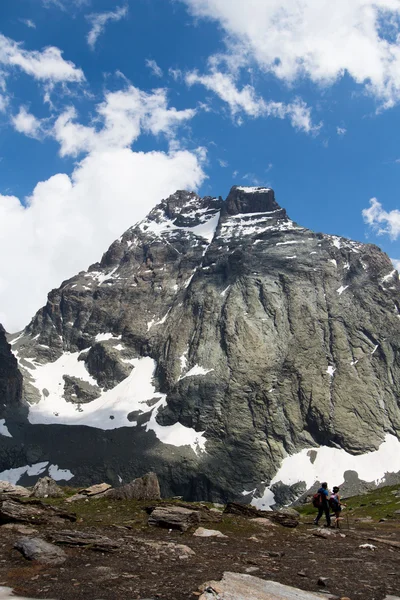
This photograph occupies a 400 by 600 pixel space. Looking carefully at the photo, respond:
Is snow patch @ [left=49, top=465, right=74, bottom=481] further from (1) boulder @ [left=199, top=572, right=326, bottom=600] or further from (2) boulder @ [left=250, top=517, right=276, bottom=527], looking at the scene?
(1) boulder @ [left=199, top=572, right=326, bottom=600]

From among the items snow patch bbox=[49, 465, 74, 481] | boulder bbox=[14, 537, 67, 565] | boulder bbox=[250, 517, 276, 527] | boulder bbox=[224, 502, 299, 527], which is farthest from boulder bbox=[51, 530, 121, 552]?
snow patch bbox=[49, 465, 74, 481]

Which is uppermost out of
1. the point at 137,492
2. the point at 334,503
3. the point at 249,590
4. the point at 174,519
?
the point at 334,503

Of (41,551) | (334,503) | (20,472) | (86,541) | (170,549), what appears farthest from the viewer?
(20,472)

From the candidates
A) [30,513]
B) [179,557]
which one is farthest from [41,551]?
[30,513]

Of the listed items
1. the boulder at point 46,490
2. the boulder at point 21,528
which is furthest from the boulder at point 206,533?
the boulder at point 46,490

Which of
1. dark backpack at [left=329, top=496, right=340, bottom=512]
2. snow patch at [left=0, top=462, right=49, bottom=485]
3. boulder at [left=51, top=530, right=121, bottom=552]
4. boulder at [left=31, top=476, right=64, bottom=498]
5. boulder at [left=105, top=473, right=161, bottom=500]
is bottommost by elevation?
snow patch at [left=0, top=462, right=49, bottom=485]

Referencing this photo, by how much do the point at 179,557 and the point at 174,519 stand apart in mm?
5973

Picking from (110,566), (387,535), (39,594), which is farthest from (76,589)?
(387,535)

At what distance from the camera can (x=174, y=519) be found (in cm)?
2092

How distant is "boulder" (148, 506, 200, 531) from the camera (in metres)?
20.5

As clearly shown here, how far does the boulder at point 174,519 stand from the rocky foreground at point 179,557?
0.05 metres

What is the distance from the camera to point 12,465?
654 feet

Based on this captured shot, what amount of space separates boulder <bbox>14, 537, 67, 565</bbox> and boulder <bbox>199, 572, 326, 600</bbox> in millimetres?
5396

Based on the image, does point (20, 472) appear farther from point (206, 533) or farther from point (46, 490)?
point (206, 533)
